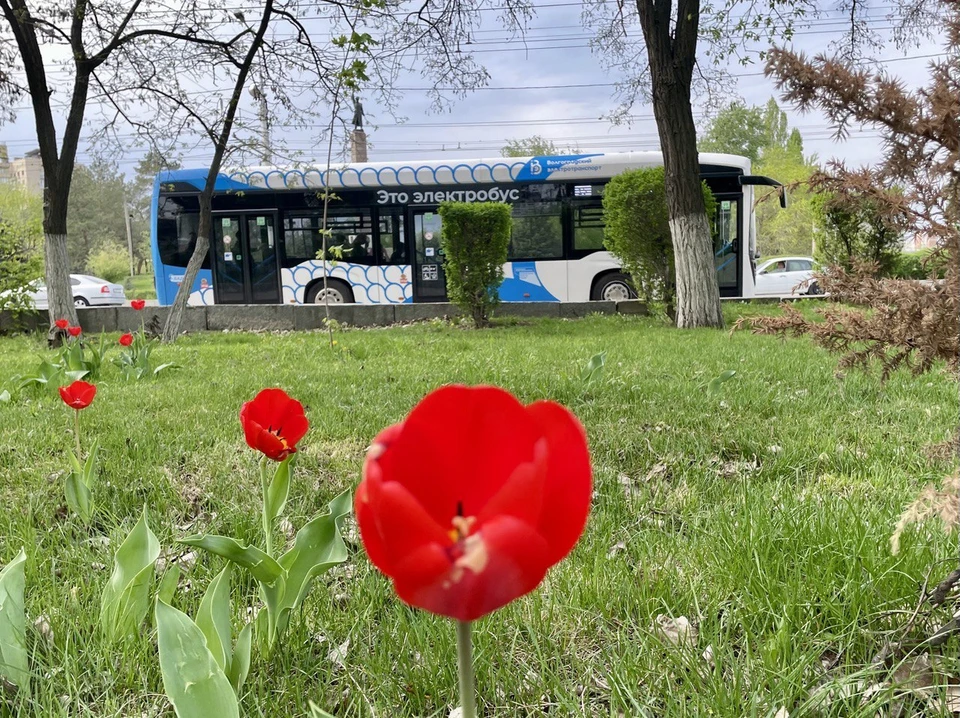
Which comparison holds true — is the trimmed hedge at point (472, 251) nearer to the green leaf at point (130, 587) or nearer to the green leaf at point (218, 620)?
the green leaf at point (130, 587)

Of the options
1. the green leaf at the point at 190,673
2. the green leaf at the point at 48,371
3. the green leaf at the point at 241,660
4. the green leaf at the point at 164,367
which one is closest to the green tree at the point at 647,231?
the green leaf at the point at 164,367

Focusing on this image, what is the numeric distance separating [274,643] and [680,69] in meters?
8.45

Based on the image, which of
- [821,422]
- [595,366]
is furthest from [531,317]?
[821,422]

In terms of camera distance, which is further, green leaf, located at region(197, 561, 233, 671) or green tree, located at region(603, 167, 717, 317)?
green tree, located at region(603, 167, 717, 317)

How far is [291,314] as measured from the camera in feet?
36.0

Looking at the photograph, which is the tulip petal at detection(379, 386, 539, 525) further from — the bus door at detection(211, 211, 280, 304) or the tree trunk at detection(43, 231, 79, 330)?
the bus door at detection(211, 211, 280, 304)

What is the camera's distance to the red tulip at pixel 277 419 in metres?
1.30

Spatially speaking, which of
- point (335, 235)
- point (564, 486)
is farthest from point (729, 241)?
point (564, 486)

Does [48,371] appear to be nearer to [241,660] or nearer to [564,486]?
[241,660]

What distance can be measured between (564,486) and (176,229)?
48.0 feet

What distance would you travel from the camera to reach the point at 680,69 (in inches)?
320

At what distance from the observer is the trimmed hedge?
9719mm

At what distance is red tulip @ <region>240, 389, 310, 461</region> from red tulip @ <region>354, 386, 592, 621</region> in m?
0.87

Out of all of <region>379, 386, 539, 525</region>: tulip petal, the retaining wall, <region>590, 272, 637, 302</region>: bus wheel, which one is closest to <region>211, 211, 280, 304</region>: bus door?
the retaining wall
